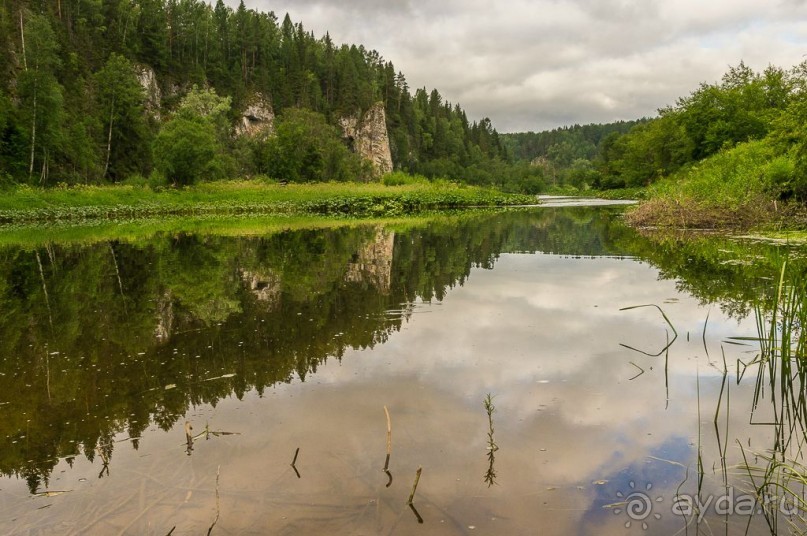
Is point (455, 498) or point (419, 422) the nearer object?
point (455, 498)

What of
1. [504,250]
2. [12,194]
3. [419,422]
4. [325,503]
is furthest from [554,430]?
[12,194]

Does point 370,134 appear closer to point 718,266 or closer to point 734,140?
point 734,140

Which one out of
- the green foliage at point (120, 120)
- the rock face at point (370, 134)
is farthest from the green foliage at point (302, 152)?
the rock face at point (370, 134)

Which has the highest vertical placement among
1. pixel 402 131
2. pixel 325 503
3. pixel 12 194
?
pixel 402 131

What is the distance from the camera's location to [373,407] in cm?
510

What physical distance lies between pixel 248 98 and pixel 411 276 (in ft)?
276

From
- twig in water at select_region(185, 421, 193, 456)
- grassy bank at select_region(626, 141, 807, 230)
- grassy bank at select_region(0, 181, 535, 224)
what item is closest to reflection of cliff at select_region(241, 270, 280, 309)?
twig in water at select_region(185, 421, 193, 456)

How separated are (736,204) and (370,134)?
91605 millimetres

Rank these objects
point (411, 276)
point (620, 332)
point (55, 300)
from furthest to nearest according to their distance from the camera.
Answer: point (411, 276) < point (55, 300) < point (620, 332)

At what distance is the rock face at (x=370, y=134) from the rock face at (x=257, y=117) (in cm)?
1767

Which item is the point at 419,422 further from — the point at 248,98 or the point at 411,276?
the point at 248,98

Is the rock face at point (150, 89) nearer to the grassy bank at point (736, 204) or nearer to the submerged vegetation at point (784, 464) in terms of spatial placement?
the grassy bank at point (736, 204)

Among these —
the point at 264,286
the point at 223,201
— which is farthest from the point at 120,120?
the point at 264,286

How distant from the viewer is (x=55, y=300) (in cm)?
1027
